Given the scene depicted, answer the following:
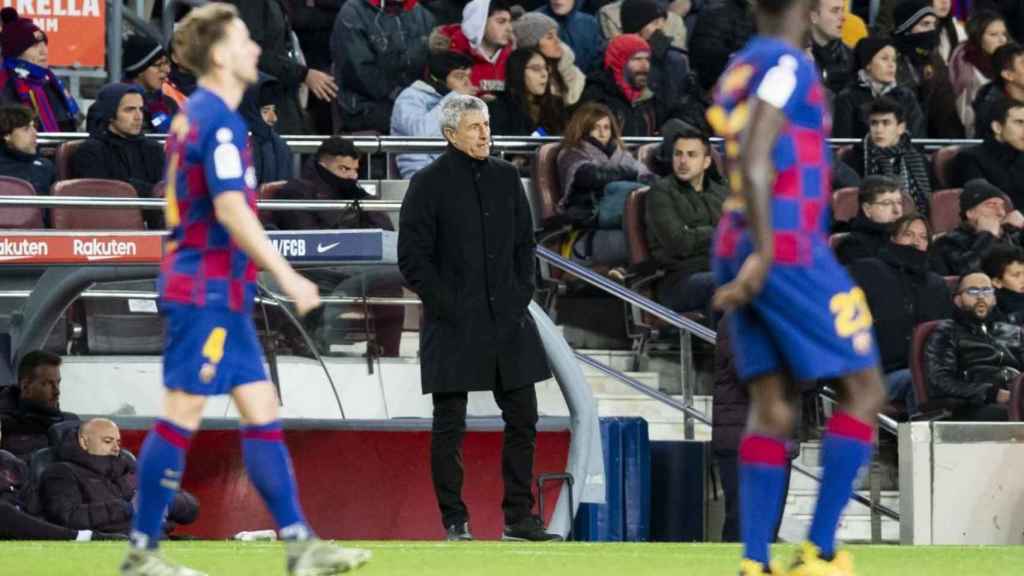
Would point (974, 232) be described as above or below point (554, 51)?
below

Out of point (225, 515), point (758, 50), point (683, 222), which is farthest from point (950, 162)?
point (758, 50)

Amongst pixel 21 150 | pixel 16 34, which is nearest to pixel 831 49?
pixel 16 34

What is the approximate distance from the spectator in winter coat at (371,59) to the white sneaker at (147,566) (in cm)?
967

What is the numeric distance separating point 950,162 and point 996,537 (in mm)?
5072

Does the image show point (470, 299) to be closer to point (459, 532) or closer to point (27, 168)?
point (459, 532)

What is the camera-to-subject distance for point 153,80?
53.1ft

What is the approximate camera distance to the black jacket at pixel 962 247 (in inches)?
587

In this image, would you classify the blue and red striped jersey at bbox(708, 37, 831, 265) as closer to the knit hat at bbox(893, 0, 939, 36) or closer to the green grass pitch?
the green grass pitch

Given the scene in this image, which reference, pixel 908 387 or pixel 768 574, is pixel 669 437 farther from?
pixel 768 574

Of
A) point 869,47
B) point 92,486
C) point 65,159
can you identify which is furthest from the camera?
point 869,47

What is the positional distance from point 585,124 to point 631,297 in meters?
1.97

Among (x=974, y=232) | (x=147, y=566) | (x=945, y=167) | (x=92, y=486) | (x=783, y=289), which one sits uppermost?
(x=945, y=167)

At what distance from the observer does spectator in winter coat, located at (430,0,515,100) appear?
16797 millimetres

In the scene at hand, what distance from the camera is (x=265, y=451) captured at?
736 cm
